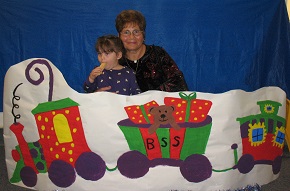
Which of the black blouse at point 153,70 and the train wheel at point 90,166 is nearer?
the train wheel at point 90,166

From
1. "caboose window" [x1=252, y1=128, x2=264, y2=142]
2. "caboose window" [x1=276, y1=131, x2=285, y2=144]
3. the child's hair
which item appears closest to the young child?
the child's hair

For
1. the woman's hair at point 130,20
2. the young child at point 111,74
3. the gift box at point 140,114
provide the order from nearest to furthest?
the gift box at point 140,114, the young child at point 111,74, the woman's hair at point 130,20

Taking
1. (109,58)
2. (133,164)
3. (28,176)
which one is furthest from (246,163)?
(28,176)

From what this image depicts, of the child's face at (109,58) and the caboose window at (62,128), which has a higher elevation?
the child's face at (109,58)

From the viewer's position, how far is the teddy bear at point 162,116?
47.6 inches

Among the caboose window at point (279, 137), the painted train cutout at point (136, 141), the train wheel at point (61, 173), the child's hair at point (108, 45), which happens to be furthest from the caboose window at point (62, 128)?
the caboose window at point (279, 137)

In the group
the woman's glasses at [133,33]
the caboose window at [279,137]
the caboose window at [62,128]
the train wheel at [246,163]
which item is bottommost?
the train wheel at [246,163]

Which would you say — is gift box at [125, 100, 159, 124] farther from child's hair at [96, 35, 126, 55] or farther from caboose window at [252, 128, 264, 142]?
caboose window at [252, 128, 264, 142]

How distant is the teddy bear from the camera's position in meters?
1.21

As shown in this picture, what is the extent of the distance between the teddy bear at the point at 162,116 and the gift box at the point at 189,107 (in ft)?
0.06

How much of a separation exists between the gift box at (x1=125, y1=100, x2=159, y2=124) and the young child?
138 millimetres

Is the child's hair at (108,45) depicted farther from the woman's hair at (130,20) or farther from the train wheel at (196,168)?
the train wheel at (196,168)

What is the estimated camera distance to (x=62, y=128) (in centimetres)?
122

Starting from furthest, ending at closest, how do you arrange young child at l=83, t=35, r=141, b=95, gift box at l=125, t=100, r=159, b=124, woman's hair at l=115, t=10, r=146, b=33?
woman's hair at l=115, t=10, r=146, b=33, young child at l=83, t=35, r=141, b=95, gift box at l=125, t=100, r=159, b=124
